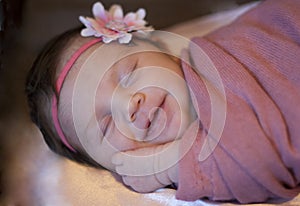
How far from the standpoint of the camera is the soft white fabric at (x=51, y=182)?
90 cm

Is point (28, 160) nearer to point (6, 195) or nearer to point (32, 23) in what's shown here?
point (6, 195)

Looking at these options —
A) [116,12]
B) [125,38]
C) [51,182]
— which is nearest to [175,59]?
[125,38]

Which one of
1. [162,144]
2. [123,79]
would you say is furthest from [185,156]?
[123,79]

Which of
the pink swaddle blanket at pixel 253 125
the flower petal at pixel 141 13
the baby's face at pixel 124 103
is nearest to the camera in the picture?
the pink swaddle blanket at pixel 253 125

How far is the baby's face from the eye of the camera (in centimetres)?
90

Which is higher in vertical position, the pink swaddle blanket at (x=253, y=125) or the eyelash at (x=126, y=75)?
the eyelash at (x=126, y=75)

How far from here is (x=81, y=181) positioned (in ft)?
3.09

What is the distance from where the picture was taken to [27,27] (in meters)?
1.18

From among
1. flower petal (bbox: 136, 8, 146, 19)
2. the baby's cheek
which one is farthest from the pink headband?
flower petal (bbox: 136, 8, 146, 19)

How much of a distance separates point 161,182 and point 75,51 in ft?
0.95

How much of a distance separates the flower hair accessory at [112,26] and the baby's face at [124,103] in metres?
0.04

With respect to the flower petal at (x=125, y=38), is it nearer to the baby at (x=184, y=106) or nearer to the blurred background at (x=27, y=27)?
the baby at (x=184, y=106)

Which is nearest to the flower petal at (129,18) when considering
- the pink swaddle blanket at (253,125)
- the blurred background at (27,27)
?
the blurred background at (27,27)

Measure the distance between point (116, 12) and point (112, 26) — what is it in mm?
142
